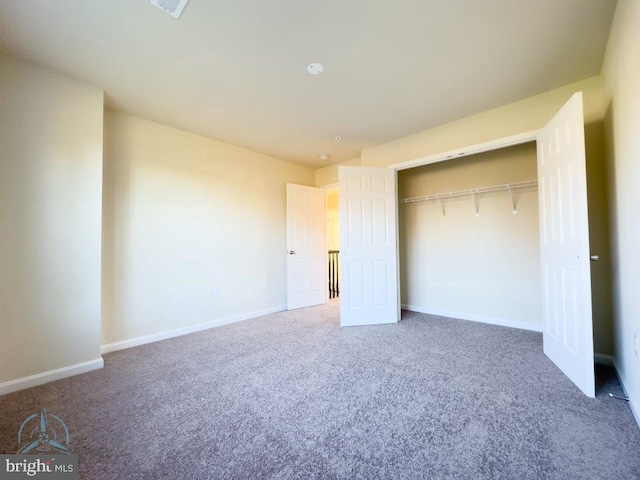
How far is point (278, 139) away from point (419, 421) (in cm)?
340

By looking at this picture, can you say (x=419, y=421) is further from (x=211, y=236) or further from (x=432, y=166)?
(x=432, y=166)

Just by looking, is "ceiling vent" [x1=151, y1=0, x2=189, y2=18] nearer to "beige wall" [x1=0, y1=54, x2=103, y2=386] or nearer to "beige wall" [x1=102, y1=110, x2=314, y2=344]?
"beige wall" [x1=0, y1=54, x2=103, y2=386]

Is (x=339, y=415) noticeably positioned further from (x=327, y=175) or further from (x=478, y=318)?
(x=327, y=175)

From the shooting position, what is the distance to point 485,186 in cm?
341

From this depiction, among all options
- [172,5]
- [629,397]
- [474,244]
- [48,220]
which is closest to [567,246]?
[629,397]

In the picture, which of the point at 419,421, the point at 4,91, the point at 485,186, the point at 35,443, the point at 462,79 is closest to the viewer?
the point at 35,443

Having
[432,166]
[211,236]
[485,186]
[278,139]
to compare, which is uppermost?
[278,139]

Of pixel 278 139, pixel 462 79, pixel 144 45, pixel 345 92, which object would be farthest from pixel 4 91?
pixel 462 79

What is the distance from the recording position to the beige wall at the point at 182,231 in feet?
9.12

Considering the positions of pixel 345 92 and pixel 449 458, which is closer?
pixel 449 458

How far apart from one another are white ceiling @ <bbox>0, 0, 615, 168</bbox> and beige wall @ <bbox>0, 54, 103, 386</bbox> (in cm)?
28

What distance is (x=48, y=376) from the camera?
209 cm

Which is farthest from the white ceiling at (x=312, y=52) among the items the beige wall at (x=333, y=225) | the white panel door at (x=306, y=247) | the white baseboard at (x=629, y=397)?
the beige wall at (x=333, y=225)

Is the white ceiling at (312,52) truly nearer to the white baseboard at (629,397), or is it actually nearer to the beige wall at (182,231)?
the beige wall at (182,231)
